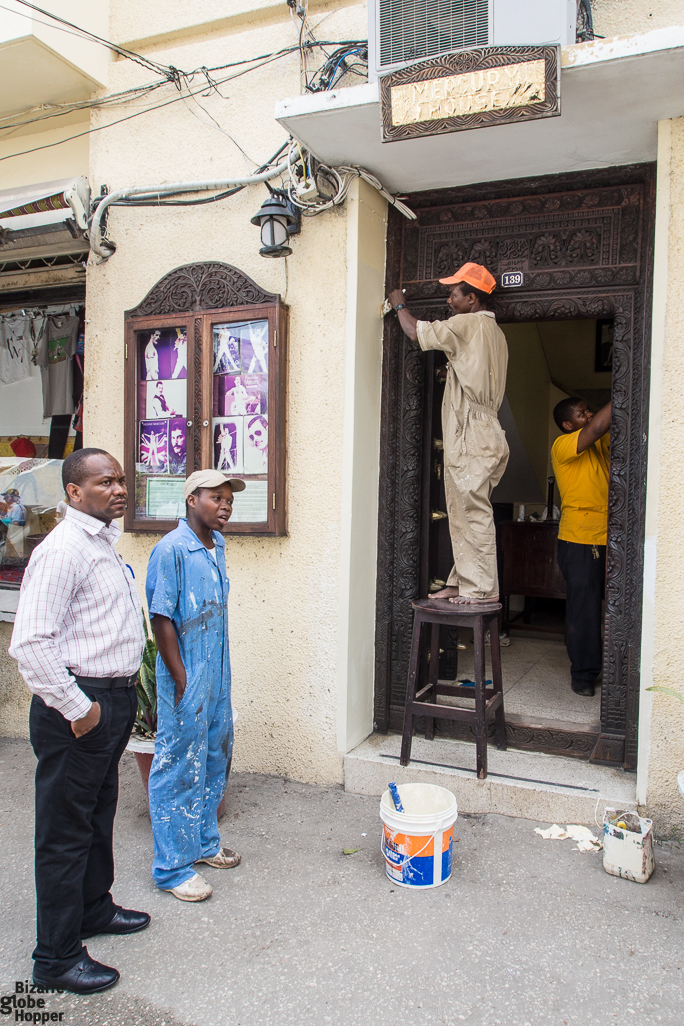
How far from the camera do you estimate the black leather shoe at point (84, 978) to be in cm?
256

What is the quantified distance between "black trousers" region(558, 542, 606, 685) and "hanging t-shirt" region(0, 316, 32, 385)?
459cm

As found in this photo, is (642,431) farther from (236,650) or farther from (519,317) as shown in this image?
(236,650)

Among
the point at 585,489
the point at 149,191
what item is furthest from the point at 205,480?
the point at 585,489

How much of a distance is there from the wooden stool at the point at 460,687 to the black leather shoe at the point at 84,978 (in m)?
1.91

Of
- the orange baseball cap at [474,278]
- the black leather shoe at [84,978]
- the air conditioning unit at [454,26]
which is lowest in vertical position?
the black leather shoe at [84,978]

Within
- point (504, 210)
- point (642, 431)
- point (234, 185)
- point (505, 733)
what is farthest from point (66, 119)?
point (505, 733)

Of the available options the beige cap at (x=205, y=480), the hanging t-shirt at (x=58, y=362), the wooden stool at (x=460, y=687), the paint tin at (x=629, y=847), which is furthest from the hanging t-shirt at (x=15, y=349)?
the paint tin at (x=629, y=847)

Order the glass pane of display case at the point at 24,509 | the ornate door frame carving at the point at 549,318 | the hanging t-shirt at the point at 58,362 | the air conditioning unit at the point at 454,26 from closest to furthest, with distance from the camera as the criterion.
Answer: the air conditioning unit at the point at 454,26 → the ornate door frame carving at the point at 549,318 → the glass pane of display case at the point at 24,509 → the hanging t-shirt at the point at 58,362

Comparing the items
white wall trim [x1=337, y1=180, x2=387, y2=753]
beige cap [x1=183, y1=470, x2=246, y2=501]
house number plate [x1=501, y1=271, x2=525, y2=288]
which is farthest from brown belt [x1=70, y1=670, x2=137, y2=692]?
house number plate [x1=501, y1=271, x2=525, y2=288]

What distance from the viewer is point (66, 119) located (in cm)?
517

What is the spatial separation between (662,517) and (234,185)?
3.17 m

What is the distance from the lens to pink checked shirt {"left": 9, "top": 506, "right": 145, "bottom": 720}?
2.40 m

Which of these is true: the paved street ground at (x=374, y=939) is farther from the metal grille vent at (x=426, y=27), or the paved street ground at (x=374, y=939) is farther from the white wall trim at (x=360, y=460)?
the metal grille vent at (x=426, y=27)

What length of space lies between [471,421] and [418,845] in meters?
2.22
